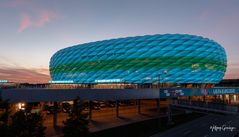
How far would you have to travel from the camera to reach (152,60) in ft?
271

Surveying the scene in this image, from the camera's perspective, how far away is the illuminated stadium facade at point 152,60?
83000 mm

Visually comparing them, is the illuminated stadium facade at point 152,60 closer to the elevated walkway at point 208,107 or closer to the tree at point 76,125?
the elevated walkway at point 208,107

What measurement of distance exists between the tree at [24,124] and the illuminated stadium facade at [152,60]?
62.9 metres

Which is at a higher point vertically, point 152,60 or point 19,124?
point 152,60

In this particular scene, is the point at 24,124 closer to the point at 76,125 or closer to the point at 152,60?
the point at 76,125

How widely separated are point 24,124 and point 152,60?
66.7m

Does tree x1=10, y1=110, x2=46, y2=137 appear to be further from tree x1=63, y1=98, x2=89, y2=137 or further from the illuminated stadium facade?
the illuminated stadium facade

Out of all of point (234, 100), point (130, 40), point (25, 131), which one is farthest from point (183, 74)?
point (25, 131)

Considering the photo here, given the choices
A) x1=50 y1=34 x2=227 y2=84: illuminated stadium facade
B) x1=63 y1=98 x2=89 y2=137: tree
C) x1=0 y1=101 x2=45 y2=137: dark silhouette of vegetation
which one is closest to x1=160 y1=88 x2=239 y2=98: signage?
x1=63 y1=98 x2=89 y2=137: tree

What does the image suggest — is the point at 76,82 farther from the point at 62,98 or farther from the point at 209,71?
the point at 62,98

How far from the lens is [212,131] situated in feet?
112

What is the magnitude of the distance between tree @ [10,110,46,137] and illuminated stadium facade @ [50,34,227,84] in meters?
62.9

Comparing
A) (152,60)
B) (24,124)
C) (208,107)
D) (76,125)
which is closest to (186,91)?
(208,107)

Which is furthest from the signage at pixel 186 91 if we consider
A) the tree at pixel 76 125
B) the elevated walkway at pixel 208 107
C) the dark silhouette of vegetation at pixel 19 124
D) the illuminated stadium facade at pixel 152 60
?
the dark silhouette of vegetation at pixel 19 124
